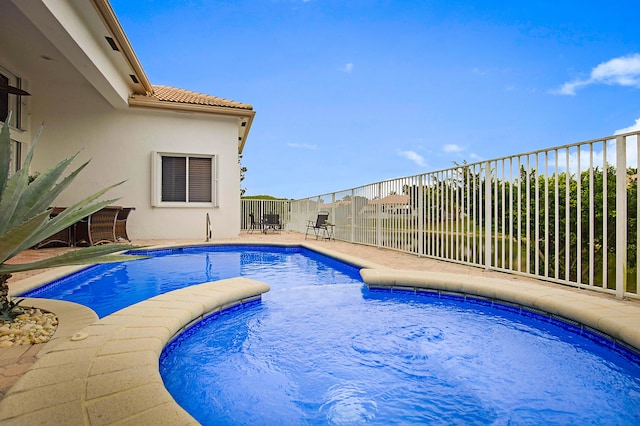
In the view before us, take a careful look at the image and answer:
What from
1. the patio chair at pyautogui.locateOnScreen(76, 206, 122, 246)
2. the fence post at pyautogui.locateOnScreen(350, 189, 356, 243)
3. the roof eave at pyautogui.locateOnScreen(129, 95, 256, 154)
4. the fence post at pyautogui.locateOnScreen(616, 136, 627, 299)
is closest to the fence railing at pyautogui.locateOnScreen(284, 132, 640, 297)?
the fence post at pyautogui.locateOnScreen(616, 136, 627, 299)

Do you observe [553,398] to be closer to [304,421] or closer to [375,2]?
[304,421]

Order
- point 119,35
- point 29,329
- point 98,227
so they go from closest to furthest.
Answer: point 29,329 → point 119,35 → point 98,227

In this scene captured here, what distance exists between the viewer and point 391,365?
2.57 metres

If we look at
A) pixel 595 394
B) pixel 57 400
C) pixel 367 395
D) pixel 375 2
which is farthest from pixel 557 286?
→ pixel 375 2

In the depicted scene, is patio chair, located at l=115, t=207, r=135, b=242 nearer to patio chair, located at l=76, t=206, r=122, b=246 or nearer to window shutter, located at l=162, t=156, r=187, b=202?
patio chair, located at l=76, t=206, r=122, b=246

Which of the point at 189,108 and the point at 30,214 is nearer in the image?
the point at 30,214

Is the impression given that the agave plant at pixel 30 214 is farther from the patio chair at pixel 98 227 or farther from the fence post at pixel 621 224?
the patio chair at pixel 98 227

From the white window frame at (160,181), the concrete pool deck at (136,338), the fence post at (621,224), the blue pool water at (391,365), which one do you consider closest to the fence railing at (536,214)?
the fence post at (621,224)

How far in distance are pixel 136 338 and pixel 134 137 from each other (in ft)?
29.4

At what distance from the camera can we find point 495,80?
1605cm

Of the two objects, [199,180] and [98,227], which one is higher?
[199,180]

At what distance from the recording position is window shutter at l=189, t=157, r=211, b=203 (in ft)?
34.0

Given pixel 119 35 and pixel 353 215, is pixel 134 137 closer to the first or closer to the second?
pixel 119 35

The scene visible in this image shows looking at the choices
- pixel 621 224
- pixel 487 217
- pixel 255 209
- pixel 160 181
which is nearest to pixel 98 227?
pixel 160 181
